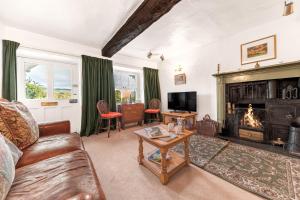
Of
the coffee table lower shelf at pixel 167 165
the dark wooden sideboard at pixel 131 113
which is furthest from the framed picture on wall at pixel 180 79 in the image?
the coffee table lower shelf at pixel 167 165

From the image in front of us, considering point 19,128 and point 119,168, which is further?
point 119,168

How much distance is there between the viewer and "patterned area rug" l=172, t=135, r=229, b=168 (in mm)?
1936

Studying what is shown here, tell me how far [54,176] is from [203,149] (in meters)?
2.20

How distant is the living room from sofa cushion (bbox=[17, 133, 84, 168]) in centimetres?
1

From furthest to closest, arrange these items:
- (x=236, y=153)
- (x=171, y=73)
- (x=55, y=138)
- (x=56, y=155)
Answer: (x=171, y=73), (x=236, y=153), (x=55, y=138), (x=56, y=155)

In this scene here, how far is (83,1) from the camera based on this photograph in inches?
70.7

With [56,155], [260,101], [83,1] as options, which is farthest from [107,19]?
[260,101]

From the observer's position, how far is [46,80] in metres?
2.97

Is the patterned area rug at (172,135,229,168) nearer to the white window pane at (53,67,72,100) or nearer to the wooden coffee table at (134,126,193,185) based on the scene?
the wooden coffee table at (134,126,193,185)

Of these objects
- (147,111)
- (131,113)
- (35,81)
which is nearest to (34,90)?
(35,81)

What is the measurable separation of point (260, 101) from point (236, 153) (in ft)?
4.28

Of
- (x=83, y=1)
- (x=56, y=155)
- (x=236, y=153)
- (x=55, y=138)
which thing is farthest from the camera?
(x=236, y=153)

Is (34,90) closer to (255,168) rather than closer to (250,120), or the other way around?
(255,168)

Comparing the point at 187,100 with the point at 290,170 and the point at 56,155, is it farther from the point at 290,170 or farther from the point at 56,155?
the point at 56,155
